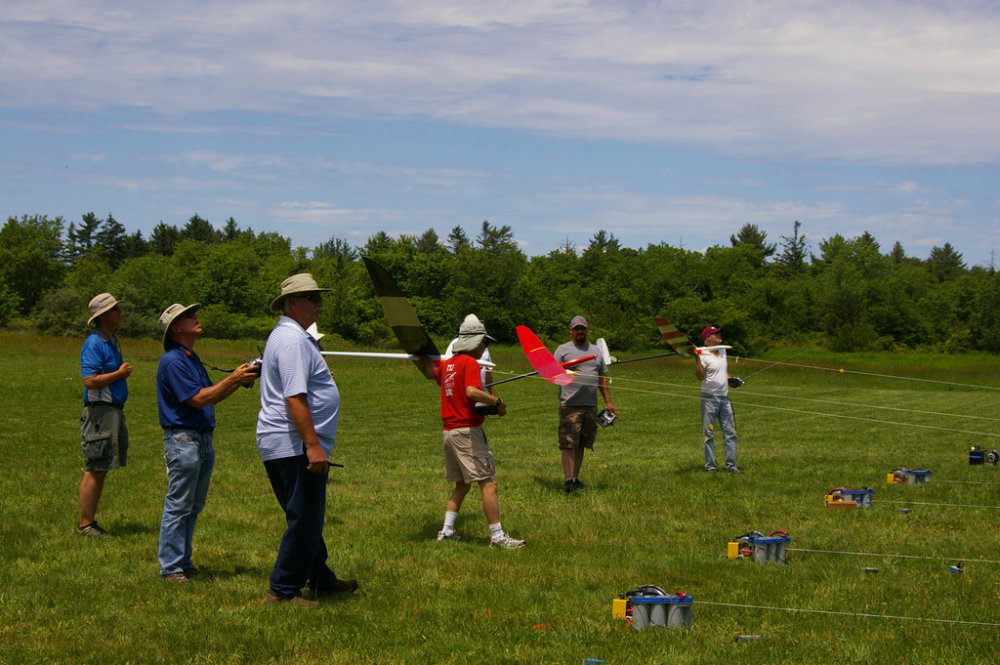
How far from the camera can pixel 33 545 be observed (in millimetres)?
6660

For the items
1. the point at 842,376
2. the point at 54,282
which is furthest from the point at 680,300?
the point at 54,282

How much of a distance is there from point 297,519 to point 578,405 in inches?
204

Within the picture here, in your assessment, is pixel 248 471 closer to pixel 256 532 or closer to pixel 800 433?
pixel 256 532

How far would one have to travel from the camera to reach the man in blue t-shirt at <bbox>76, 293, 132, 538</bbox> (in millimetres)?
6723

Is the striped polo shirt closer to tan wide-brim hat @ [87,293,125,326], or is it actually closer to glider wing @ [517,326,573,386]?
tan wide-brim hat @ [87,293,125,326]

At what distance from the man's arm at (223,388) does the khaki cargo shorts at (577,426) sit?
4724 mm

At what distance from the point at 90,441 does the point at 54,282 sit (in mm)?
89921

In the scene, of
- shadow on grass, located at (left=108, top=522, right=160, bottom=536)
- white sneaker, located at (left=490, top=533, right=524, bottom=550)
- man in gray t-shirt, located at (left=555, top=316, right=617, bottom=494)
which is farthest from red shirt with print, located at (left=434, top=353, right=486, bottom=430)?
shadow on grass, located at (left=108, top=522, right=160, bottom=536)

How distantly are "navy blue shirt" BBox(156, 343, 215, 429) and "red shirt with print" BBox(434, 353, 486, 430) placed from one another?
6.70ft

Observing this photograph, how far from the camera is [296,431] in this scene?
503 centimetres

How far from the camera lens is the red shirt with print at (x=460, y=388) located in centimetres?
706

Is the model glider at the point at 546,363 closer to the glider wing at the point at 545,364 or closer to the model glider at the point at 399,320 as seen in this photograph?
the glider wing at the point at 545,364

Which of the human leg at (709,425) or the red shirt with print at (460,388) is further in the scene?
the human leg at (709,425)

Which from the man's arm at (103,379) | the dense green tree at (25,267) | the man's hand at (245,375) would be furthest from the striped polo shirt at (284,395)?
the dense green tree at (25,267)
